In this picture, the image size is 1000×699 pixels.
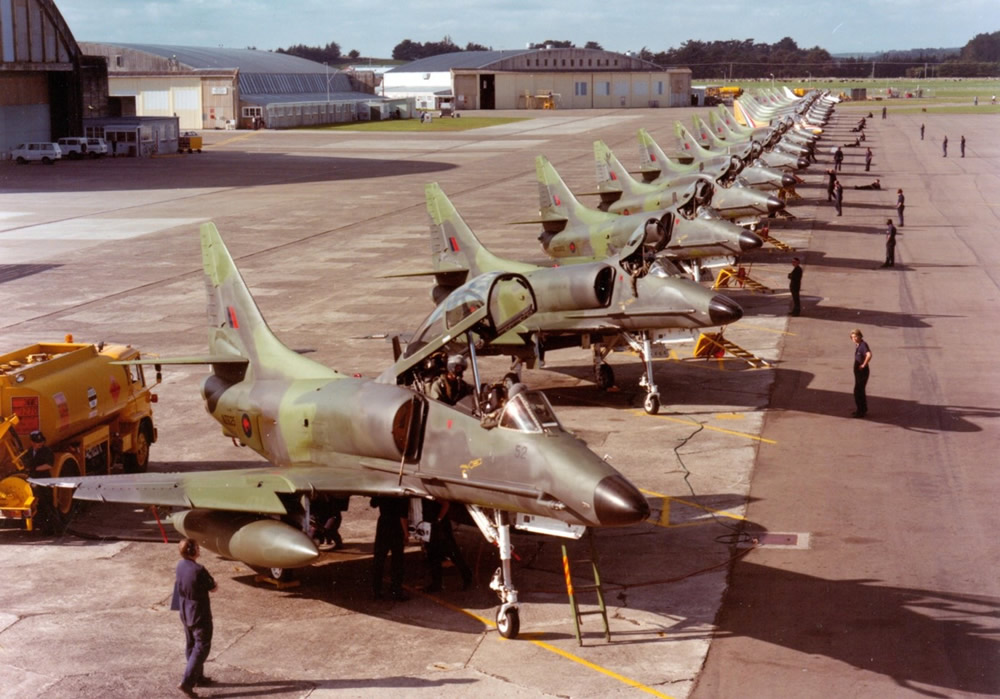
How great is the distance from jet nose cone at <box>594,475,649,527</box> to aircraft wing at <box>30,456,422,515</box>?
283 centimetres

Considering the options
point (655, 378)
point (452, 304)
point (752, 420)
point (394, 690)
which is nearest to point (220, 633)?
point (394, 690)

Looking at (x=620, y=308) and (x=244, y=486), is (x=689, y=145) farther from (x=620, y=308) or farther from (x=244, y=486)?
(x=244, y=486)

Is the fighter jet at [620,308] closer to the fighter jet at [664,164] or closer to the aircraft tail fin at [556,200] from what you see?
the aircraft tail fin at [556,200]

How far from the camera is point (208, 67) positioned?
136250 mm

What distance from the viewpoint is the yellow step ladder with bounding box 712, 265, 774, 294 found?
39.0 meters

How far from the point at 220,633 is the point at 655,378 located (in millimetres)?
15251

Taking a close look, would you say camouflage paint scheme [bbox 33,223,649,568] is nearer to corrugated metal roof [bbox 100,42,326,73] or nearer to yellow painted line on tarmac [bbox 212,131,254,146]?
yellow painted line on tarmac [bbox 212,131,254,146]

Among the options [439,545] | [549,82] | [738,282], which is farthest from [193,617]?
[549,82]

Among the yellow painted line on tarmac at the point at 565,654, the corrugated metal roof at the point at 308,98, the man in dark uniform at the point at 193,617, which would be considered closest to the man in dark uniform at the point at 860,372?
the yellow painted line on tarmac at the point at 565,654

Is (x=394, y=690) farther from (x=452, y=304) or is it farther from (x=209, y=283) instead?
(x=209, y=283)

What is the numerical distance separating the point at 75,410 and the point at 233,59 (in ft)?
448

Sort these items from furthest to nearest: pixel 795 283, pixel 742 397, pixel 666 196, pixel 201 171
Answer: pixel 201 171
pixel 666 196
pixel 795 283
pixel 742 397

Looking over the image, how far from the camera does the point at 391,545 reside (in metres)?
15.3

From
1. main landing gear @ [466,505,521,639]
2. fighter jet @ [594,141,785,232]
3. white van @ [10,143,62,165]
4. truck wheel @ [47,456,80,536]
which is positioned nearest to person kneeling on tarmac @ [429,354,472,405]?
main landing gear @ [466,505,521,639]
